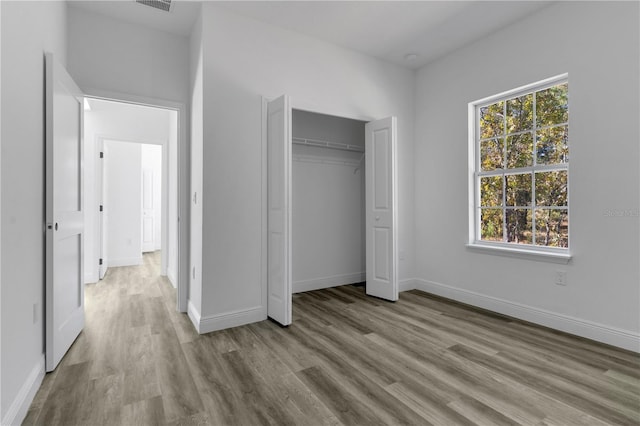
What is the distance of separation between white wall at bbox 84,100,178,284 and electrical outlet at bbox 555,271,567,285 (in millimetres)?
4591

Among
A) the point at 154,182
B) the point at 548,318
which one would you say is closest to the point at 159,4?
the point at 548,318

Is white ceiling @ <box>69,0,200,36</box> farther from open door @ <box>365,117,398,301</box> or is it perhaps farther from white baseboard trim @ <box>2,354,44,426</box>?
white baseboard trim @ <box>2,354,44,426</box>

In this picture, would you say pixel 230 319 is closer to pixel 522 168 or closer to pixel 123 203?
pixel 522 168

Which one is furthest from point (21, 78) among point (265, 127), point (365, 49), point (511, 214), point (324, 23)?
point (511, 214)

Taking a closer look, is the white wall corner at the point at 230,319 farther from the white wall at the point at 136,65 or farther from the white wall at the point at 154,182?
the white wall at the point at 154,182

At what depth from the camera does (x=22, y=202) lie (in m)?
1.77

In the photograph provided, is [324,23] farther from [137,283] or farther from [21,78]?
[137,283]

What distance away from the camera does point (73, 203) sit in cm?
261

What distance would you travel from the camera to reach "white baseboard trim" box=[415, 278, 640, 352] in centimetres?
252

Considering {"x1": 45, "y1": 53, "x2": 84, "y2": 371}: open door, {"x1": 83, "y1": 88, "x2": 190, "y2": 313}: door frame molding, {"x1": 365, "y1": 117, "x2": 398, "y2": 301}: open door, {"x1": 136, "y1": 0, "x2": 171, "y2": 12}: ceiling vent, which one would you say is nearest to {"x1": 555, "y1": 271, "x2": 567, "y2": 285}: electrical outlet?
{"x1": 365, "y1": 117, "x2": 398, "y2": 301}: open door

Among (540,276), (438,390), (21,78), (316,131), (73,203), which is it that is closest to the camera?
(21,78)

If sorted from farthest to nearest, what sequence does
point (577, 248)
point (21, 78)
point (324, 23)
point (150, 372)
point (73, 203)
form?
point (324, 23), point (577, 248), point (73, 203), point (150, 372), point (21, 78)

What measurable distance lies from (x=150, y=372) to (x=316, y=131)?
3.30 metres

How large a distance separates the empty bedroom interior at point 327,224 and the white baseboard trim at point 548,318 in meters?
0.02
